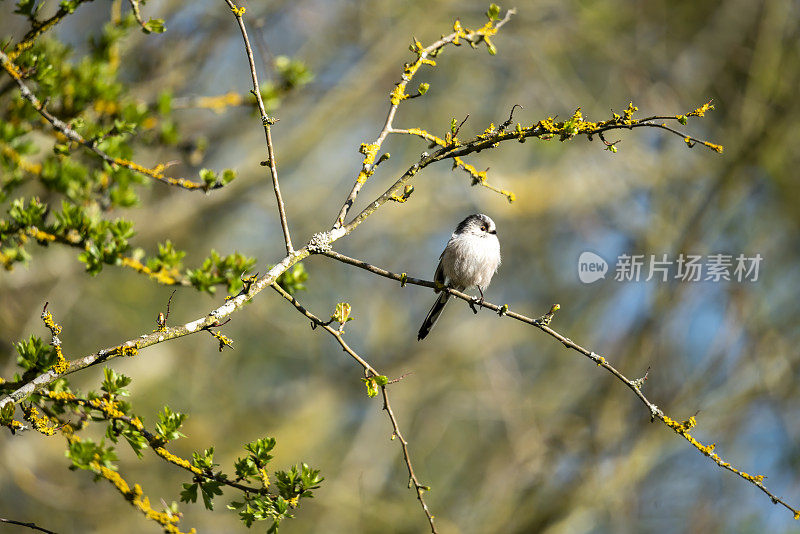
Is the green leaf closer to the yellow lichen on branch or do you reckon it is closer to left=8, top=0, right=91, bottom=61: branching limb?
left=8, top=0, right=91, bottom=61: branching limb

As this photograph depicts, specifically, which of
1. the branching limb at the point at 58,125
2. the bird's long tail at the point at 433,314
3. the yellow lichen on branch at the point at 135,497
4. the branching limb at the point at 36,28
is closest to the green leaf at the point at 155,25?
the branching limb at the point at 36,28

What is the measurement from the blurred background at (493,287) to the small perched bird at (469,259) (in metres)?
1.79

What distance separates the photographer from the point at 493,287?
10078 mm

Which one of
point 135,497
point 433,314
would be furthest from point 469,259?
point 135,497

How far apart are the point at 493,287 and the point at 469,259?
5.45m

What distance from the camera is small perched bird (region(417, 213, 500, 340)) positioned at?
4.71 meters

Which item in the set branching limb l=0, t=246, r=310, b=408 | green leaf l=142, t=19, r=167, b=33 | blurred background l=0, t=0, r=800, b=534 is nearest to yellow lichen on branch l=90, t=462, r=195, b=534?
branching limb l=0, t=246, r=310, b=408

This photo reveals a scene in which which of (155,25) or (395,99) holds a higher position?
(155,25)

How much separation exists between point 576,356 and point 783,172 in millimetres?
3310

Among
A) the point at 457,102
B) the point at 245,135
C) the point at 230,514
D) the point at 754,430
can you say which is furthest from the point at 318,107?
the point at 754,430

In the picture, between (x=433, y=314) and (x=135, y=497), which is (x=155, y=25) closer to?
(x=135, y=497)

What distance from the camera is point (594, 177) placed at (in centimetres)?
860

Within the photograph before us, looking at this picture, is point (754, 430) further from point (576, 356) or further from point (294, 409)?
point (294, 409)

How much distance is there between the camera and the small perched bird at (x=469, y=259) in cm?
471
